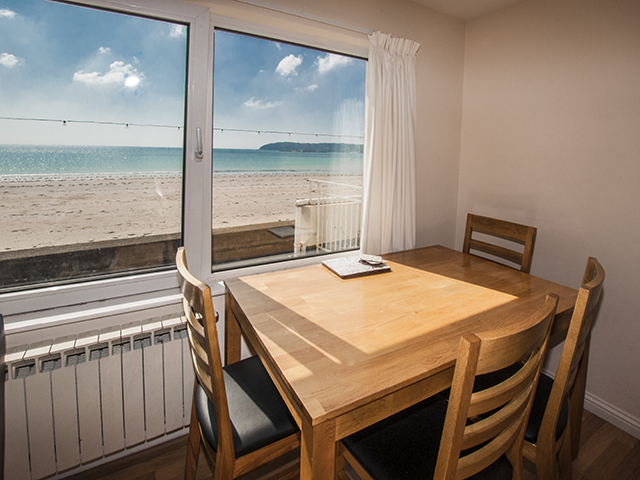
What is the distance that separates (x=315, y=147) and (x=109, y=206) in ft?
4.06

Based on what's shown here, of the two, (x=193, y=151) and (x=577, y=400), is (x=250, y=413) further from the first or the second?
(x=577, y=400)

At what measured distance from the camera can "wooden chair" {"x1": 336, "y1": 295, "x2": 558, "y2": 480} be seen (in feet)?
2.75

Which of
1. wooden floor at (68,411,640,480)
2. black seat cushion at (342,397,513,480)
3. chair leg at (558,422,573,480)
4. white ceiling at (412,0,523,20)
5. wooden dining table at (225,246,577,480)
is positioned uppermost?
white ceiling at (412,0,523,20)

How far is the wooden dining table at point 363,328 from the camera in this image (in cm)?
96

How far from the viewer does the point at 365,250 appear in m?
2.38

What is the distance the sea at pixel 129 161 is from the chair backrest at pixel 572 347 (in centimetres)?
161

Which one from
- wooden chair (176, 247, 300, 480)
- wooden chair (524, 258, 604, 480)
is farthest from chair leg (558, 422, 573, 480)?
wooden chair (176, 247, 300, 480)

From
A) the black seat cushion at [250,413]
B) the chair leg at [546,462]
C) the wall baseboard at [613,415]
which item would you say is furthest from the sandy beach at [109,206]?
the wall baseboard at [613,415]

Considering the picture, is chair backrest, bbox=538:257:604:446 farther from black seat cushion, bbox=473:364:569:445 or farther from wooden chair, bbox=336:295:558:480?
wooden chair, bbox=336:295:558:480

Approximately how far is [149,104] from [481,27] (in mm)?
2390

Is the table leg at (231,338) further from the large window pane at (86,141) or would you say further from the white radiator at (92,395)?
the large window pane at (86,141)

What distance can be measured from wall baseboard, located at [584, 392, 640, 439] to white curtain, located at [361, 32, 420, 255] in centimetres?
145

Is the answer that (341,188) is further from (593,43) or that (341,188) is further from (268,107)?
(593,43)

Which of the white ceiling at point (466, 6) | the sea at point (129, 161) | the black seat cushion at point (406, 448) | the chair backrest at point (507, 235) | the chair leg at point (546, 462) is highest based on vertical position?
the white ceiling at point (466, 6)
